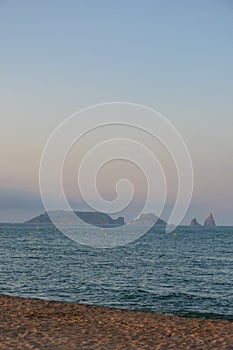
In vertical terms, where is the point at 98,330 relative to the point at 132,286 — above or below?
above

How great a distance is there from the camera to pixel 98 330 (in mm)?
17422

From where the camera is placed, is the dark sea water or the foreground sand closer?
the foreground sand

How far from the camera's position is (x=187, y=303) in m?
30.8

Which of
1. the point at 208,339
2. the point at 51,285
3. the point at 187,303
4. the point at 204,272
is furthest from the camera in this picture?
the point at 204,272

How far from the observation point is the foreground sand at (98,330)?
49.1 feet

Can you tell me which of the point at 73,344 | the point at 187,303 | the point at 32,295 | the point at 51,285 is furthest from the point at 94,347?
the point at 51,285

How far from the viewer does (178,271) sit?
52.8 m

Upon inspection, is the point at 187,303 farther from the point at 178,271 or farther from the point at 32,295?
the point at 178,271

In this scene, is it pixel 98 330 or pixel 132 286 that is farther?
pixel 132 286

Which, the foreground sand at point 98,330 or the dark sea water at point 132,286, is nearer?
the foreground sand at point 98,330

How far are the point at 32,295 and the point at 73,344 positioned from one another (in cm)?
1914

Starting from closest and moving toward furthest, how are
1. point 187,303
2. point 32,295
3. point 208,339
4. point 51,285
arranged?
point 208,339 < point 187,303 < point 32,295 < point 51,285

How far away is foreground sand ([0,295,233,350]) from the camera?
1495 centimetres

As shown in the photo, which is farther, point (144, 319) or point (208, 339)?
point (144, 319)
